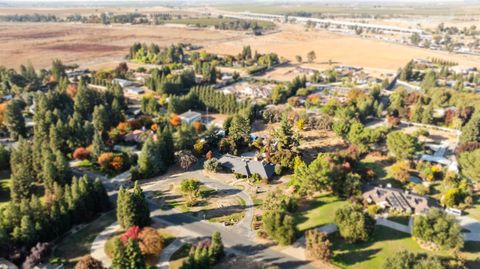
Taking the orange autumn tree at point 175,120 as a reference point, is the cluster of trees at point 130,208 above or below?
below

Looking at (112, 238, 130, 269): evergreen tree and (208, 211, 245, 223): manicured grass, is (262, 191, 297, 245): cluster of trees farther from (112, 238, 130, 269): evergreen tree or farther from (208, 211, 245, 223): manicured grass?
(112, 238, 130, 269): evergreen tree

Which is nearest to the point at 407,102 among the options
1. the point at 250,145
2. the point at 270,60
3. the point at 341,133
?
the point at 341,133

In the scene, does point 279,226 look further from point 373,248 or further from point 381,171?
point 381,171

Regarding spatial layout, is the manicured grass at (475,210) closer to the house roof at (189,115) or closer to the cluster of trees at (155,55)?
the house roof at (189,115)

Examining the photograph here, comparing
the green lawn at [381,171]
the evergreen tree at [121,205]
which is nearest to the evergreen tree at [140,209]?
the evergreen tree at [121,205]

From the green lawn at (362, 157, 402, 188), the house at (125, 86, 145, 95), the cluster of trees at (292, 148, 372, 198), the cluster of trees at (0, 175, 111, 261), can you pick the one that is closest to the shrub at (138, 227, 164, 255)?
the cluster of trees at (0, 175, 111, 261)

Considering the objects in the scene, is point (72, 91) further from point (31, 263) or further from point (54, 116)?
point (31, 263)
